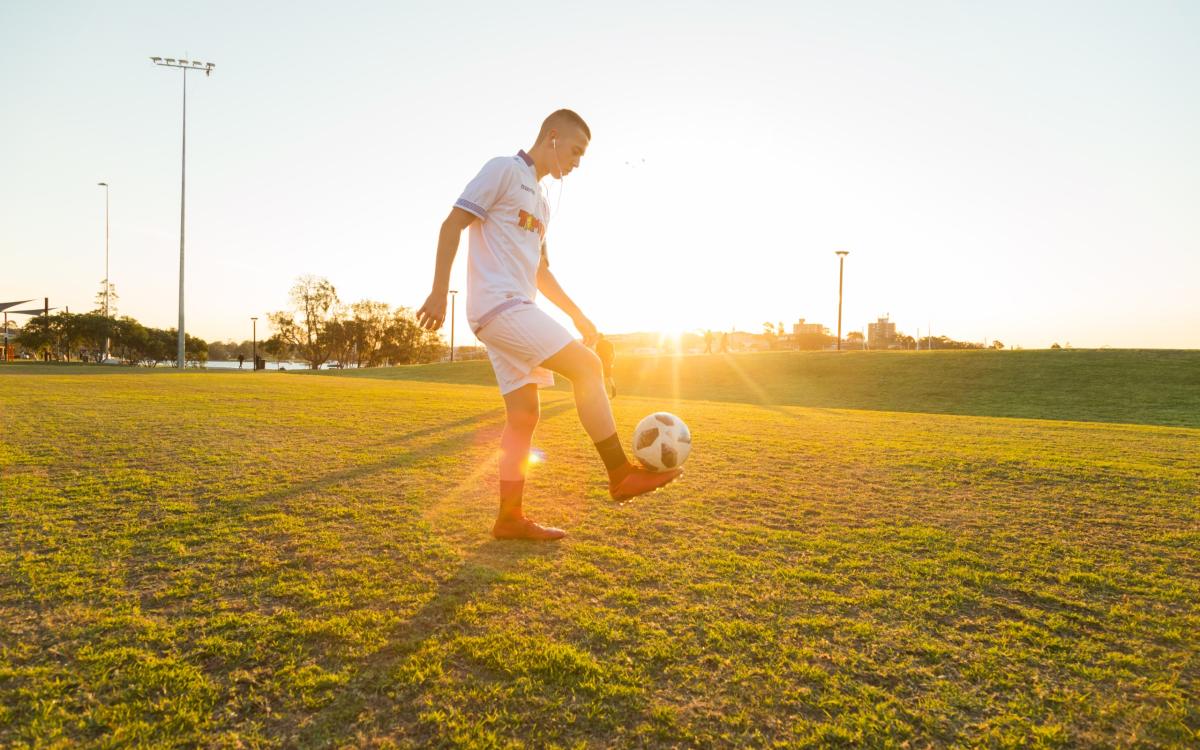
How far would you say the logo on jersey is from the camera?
140 inches

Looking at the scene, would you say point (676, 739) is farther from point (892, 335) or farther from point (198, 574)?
point (892, 335)

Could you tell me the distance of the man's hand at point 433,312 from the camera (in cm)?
327

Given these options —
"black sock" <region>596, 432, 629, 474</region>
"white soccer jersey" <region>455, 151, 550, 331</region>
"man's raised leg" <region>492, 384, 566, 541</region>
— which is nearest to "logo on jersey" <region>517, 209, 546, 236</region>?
"white soccer jersey" <region>455, 151, 550, 331</region>

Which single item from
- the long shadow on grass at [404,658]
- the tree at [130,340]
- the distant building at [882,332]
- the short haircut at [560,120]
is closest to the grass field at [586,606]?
the long shadow on grass at [404,658]

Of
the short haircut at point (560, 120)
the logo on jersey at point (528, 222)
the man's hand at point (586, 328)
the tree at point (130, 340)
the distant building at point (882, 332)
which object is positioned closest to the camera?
the logo on jersey at point (528, 222)

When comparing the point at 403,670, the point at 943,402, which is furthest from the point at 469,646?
the point at 943,402

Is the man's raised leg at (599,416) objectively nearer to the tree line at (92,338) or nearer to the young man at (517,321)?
the young man at (517,321)

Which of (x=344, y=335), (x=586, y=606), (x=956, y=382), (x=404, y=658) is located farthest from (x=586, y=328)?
Answer: (x=344, y=335)

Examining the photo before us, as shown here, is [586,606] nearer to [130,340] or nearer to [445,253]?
[445,253]

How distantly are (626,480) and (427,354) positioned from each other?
8683cm

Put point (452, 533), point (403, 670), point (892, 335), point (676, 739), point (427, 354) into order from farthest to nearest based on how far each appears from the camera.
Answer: point (892, 335), point (427, 354), point (452, 533), point (403, 670), point (676, 739)

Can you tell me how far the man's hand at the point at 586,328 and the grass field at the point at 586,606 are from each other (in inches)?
48.9

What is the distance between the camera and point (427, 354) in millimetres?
86562

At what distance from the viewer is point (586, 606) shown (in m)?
2.62
